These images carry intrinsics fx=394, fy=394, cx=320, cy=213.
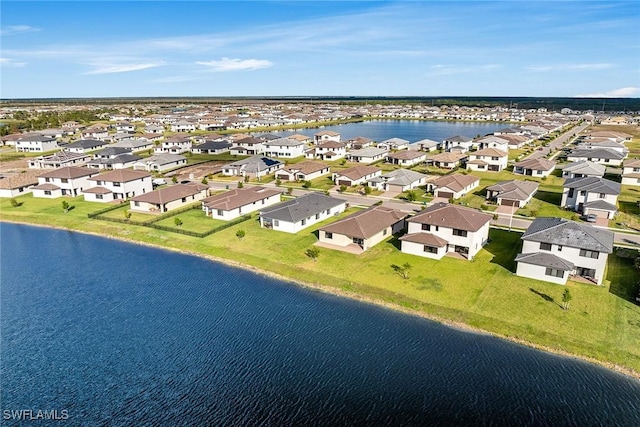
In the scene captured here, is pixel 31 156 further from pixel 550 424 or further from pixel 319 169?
pixel 550 424

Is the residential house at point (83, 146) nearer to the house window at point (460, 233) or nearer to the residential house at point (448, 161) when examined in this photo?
the residential house at point (448, 161)

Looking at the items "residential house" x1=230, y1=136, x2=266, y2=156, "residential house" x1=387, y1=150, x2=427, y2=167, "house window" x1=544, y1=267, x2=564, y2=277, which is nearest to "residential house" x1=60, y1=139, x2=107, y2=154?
"residential house" x1=230, y1=136, x2=266, y2=156

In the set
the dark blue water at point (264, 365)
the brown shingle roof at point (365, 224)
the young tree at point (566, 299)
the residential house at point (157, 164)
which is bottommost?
the dark blue water at point (264, 365)

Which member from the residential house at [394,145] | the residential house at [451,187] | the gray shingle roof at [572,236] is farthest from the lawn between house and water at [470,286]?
the residential house at [394,145]

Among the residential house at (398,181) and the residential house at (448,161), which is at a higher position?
the residential house at (448,161)

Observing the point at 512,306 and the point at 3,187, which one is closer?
the point at 512,306

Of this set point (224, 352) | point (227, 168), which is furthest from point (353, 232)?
point (227, 168)

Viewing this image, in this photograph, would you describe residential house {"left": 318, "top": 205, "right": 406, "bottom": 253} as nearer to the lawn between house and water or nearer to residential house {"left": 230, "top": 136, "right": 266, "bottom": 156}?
the lawn between house and water
